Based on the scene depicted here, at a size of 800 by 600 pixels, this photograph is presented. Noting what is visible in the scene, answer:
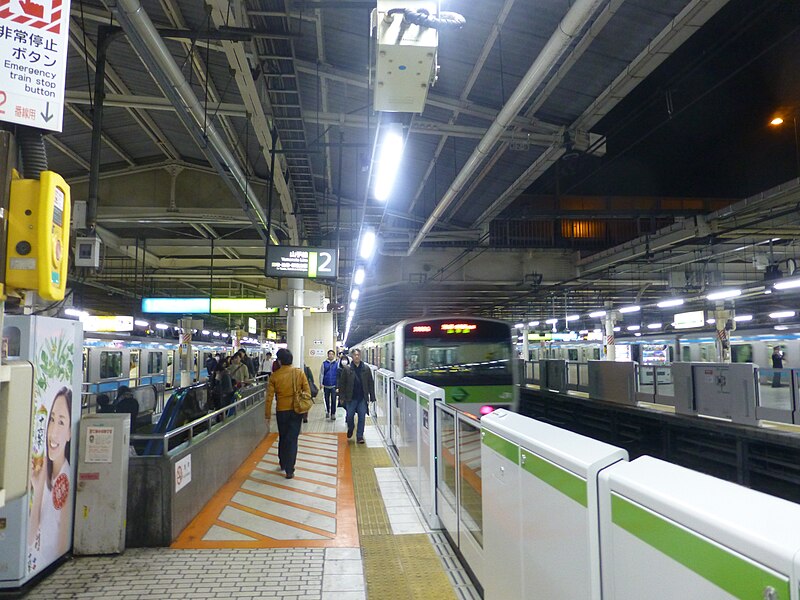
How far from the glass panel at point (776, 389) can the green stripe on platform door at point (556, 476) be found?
8506 millimetres

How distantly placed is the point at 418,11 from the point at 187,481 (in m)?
4.52

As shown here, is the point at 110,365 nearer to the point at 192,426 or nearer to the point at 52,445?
the point at 192,426

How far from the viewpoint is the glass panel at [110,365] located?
47.4 ft

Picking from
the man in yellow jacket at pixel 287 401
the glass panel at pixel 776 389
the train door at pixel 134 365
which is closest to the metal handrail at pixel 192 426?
the man in yellow jacket at pixel 287 401

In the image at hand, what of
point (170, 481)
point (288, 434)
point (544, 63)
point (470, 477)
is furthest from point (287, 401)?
point (544, 63)

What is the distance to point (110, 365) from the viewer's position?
1491 cm

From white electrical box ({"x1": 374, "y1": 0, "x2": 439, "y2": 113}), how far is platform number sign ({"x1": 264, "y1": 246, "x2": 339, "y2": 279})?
6419 mm

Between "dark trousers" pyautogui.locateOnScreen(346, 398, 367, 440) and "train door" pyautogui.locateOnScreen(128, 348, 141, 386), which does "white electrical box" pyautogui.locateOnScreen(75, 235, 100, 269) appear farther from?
"train door" pyautogui.locateOnScreen(128, 348, 141, 386)

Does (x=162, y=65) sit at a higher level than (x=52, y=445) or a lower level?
higher

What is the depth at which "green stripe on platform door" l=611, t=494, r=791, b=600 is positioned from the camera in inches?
52.6

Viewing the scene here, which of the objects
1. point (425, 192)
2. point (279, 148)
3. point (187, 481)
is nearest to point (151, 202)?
point (279, 148)

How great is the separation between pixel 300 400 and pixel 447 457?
2758 mm

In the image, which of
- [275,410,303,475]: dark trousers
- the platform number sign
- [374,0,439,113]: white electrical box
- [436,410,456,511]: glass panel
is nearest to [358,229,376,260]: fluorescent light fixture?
the platform number sign

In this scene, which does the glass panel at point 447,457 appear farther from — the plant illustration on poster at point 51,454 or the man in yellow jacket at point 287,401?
the plant illustration on poster at point 51,454
